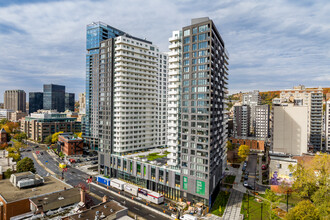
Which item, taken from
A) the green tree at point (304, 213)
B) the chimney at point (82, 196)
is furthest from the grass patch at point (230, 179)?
the chimney at point (82, 196)

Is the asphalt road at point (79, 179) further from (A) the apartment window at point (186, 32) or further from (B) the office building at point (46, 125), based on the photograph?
(A) the apartment window at point (186, 32)

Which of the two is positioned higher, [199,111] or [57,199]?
[199,111]

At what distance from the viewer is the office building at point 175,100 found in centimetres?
7062

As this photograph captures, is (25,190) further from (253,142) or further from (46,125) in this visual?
(253,142)

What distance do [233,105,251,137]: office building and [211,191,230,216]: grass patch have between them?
333ft

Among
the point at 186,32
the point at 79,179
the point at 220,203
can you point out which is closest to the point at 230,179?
the point at 220,203

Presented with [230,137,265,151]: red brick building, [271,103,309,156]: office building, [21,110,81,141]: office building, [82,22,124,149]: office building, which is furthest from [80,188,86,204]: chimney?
[21,110,81,141]: office building

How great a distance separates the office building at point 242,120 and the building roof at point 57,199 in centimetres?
14259

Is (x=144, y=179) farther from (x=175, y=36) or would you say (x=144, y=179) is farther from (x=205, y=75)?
(x=175, y=36)

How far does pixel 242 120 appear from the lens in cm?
16725

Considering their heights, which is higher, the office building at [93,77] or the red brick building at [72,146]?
the office building at [93,77]

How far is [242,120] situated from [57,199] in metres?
149

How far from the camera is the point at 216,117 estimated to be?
6919 cm

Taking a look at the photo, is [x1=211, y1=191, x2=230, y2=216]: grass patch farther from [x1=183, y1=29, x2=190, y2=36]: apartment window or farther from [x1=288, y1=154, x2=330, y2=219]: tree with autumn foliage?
[x1=183, y1=29, x2=190, y2=36]: apartment window
